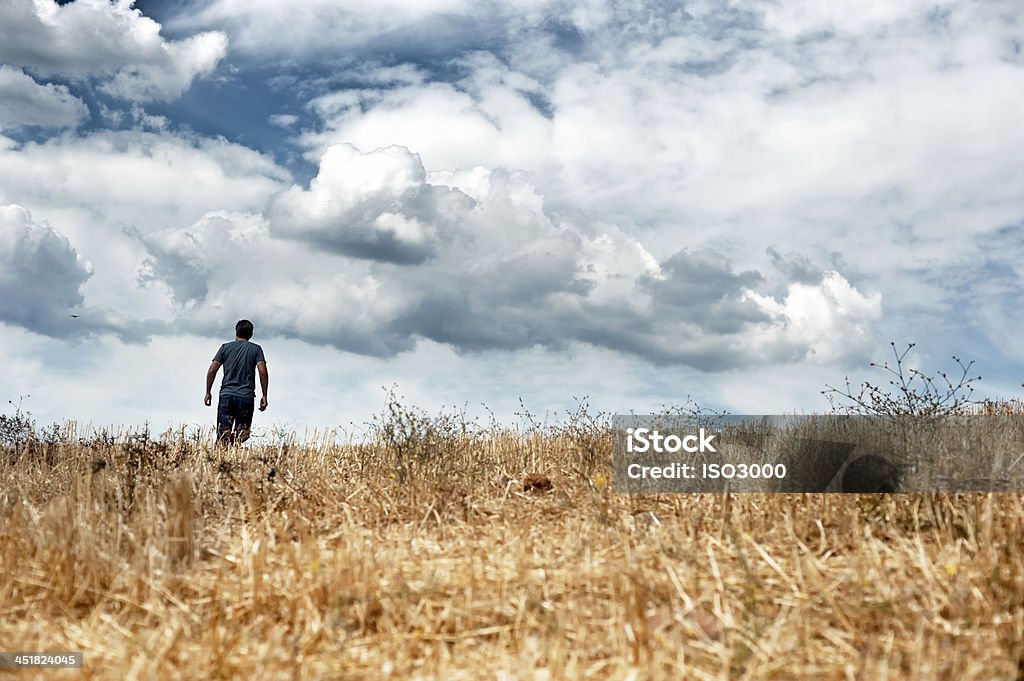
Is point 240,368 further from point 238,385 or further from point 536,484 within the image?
point 536,484

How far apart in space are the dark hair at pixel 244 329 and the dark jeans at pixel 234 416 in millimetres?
939

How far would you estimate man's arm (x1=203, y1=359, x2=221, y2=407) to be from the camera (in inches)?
507

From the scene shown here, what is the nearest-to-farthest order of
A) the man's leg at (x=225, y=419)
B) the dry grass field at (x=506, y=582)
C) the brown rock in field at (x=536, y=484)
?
the dry grass field at (x=506, y=582)
the brown rock in field at (x=536, y=484)
the man's leg at (x=225, y=419)

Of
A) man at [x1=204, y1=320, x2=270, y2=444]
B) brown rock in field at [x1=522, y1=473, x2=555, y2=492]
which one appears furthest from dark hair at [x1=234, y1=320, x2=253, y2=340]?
brown rock in field at [x1=522, y1=473, x2=555, y2=492]

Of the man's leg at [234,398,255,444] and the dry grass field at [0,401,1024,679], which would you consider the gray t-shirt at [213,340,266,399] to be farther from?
the dry grass field at [0,401,1024,679]

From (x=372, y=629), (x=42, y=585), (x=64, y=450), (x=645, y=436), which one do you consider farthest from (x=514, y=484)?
(x=64, y=450)

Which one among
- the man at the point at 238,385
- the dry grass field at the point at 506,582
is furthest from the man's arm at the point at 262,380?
the dry grass field at the point at 506,582

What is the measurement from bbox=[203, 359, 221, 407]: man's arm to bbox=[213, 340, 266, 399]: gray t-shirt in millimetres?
159

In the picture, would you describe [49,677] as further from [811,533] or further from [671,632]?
[811,533]

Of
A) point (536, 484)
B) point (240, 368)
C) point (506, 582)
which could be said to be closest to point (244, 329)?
point (240, 368)

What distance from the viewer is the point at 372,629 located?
4.76 meters

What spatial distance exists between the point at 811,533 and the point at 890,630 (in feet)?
5.70

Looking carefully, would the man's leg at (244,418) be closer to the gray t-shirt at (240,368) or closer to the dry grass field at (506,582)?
the gray t-shirt at (240,368)

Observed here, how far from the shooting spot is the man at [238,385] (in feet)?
41.5
